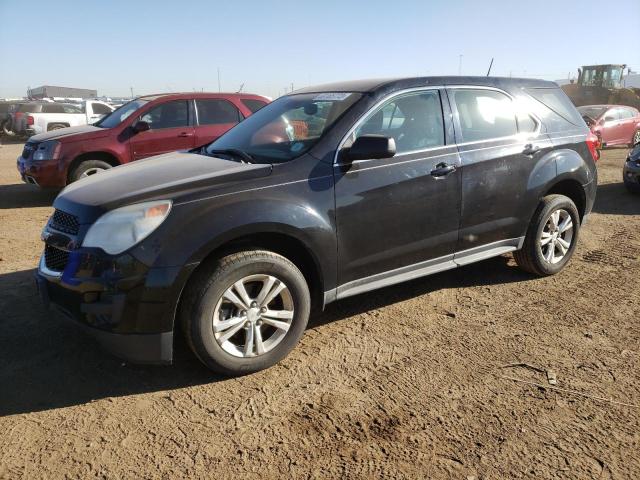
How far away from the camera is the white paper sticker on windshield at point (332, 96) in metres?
3.66

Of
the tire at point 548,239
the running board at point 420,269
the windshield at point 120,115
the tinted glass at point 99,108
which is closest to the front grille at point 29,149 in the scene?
the windshield at point 120,115

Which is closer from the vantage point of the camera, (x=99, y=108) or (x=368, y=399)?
(x=368, y=399)

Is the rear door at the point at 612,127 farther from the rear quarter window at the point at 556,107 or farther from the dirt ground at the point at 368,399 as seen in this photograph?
the dirt ground at the point at 368,399

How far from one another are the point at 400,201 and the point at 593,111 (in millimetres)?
14283

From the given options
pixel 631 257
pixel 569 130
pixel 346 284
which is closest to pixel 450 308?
pixel 346 284

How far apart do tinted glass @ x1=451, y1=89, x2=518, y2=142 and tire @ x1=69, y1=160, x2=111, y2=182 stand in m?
5.86

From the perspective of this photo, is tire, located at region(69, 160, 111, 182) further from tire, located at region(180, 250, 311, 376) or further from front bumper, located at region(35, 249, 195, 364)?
tire, located at region(180, 250, 311, 376)

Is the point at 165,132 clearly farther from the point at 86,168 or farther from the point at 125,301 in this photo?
the point at 125,301

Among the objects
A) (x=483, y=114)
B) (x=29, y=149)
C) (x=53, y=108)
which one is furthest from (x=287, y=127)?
(x=53, y=108)

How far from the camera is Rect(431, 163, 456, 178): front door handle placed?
144 inches

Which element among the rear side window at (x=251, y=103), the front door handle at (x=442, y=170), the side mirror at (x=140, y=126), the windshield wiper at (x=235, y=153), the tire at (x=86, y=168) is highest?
the rear side window at (x=251, y=103)

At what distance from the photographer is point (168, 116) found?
27.1 ft

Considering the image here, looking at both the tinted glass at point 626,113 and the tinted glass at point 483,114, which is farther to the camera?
the tinted glass at point 626,113

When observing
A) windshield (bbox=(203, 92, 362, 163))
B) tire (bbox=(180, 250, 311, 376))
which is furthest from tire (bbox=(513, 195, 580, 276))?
tire (bbox=(180, 250, 311, 376))
